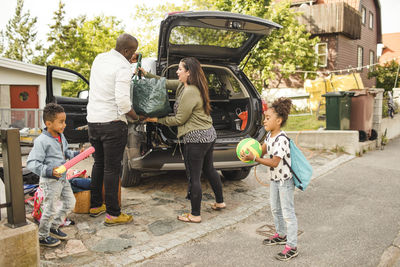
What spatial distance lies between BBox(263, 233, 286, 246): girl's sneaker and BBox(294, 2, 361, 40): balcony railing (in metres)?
16.4

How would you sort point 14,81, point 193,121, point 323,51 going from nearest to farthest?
point 193,121 → point 14,81 → point 323,51

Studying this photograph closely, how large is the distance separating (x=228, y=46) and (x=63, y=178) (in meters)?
2.99

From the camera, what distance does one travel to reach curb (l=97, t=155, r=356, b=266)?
292 centimetres

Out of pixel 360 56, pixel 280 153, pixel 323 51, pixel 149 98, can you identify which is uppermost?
pixel 360 56

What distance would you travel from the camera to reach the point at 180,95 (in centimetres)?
377

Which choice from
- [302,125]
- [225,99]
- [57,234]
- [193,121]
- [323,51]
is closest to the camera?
[57,234]

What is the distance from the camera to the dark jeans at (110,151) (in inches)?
135

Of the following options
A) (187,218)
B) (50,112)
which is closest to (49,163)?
(50,112)

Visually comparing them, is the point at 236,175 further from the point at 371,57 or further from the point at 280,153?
the point at 371,57

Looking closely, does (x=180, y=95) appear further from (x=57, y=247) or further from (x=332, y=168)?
(x=332, y=168)

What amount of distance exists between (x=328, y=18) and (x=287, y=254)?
56.7 ft

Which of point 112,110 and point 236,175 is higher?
point 112,110

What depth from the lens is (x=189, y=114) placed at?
360cm

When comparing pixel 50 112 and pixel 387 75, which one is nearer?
pixel 50 112
